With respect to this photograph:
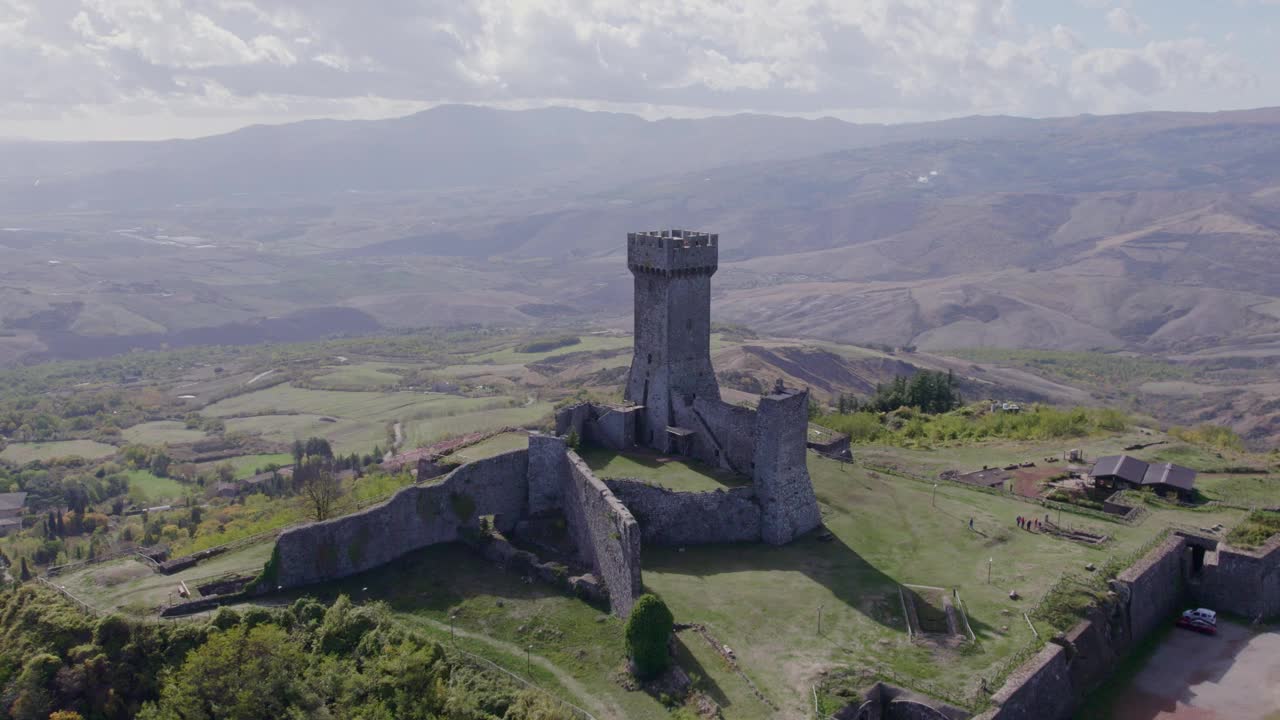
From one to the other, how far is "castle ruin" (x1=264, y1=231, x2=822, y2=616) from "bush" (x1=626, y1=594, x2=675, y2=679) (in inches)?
84.0

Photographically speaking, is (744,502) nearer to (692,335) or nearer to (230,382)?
(692,335)

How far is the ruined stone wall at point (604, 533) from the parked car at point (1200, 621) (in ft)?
67.8

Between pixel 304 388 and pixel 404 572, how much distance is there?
119490mm

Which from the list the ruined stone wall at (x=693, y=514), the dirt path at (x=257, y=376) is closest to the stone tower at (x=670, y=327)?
the ruined stone wall at (x=693, y=514)

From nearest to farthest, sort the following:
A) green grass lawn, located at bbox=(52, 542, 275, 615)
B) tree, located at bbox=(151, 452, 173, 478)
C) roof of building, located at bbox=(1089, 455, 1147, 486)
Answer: green grass lawn, located at bbox=(52, 542, 275, 615)
roof of building, located at bbox=(1089, 455, 1147, 486)
tree, located at bbox=(151, 452, 173, 478)

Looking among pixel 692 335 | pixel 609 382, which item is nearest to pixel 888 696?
pixel 692 335

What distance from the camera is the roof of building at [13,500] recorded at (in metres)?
81.3

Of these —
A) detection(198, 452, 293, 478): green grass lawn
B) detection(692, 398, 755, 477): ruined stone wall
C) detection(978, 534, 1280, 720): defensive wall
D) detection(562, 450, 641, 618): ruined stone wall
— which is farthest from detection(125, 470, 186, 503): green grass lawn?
detection(978, 534, 1280, 720): defensive wall

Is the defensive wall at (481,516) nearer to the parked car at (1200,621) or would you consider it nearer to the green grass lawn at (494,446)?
→ the green grass lawn at (494,446)

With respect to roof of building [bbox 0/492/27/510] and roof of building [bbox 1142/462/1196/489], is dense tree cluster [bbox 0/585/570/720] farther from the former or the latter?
roof of building [bbox 0/492/27/510]

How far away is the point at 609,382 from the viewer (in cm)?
13112

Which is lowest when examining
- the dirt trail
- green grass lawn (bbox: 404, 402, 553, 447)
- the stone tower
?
green grass lawn (bbox: 404, 402, 553, 447)

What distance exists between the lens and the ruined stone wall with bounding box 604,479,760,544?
36.9 m

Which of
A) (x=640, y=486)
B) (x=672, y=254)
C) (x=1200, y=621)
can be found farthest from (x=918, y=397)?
(x=640, y=486)
